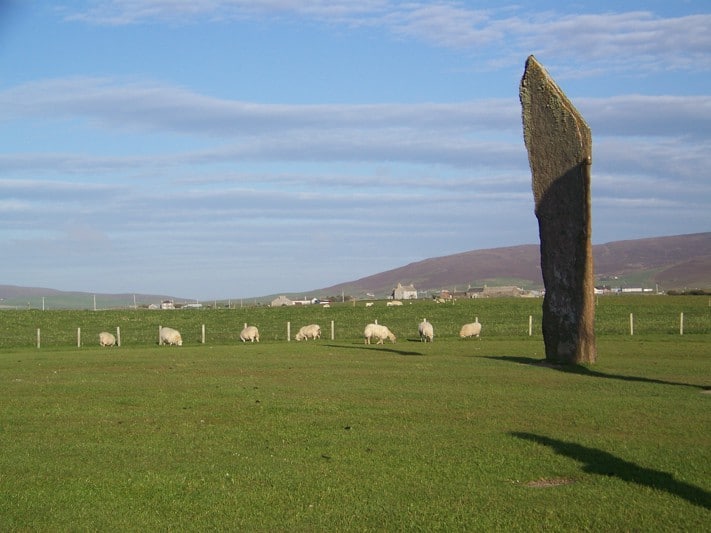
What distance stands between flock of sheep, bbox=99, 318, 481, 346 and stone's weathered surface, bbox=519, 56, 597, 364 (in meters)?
14.1

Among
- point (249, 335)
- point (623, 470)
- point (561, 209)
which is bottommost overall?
point (623, 470)

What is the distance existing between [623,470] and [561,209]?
15.1 metres

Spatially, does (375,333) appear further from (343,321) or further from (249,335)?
(343,321)

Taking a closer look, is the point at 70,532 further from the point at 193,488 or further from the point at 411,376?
the point at 411,376

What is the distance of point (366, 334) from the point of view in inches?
1527

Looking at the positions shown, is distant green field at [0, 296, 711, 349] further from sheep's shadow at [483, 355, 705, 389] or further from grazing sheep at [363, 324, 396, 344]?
sheep's shadow at [483, 355, 705, 389]

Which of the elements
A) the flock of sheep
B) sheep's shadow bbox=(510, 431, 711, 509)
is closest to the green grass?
sheep's shadow bbox=(510, 431, 711, 509)

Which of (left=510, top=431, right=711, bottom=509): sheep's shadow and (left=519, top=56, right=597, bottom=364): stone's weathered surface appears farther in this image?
(left=519, top=56, right=597, bottom=364): stone's weathered surface

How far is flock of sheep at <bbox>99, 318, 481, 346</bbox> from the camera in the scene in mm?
39156

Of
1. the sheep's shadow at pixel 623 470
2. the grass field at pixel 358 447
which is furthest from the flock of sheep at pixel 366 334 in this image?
the sheep's shadow at pixel 623 470

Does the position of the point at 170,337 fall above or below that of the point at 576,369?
above

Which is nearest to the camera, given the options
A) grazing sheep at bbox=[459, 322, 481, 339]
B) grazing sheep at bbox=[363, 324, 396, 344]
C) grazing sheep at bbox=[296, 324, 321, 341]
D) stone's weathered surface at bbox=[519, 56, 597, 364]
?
stone's weathered surface at bbox=[519, 56, 597, 364]

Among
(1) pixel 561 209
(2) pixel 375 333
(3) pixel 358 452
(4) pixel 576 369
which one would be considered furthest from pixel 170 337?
(3) pixel 358 452

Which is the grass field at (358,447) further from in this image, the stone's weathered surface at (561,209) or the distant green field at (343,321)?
the distant green field at (343,321)
